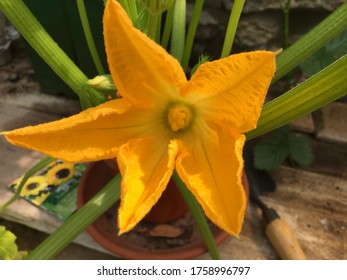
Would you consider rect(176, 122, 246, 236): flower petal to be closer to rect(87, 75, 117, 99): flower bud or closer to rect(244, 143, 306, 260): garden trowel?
rect(87, 75, 117, 99): flower bud

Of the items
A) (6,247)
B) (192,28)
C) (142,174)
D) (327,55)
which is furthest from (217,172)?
(327,55)

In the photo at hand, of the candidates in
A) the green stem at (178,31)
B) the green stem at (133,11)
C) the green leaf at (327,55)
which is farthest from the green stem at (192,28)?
the green leaf at (327,55)

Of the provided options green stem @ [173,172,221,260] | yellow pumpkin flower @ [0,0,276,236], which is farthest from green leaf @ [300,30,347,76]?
yellow pumpkin flower @ [0,0,276,236]

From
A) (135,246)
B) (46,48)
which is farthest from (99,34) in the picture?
(135,246)

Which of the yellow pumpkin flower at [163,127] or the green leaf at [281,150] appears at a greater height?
the yellow pumpkin flower at [163,127]

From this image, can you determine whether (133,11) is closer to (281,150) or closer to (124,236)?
(124,236)

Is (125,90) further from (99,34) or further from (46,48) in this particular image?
(99,34)

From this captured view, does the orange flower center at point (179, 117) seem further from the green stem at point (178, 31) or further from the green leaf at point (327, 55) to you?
the green leaf at point (327, 55)

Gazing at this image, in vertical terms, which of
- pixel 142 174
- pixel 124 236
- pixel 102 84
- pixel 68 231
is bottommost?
pixel 124 236
